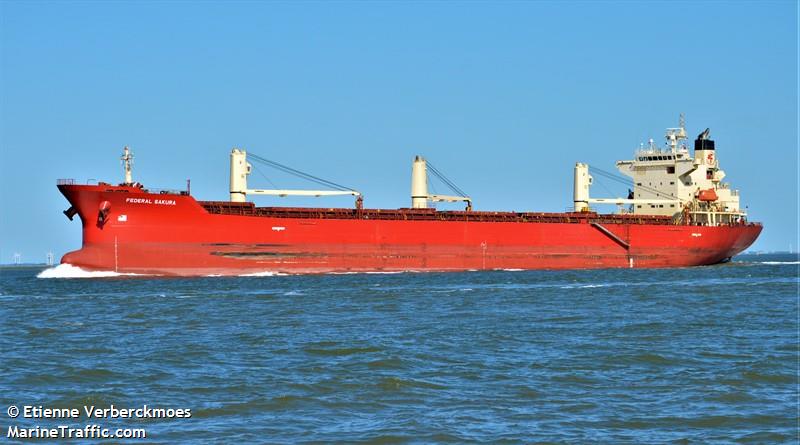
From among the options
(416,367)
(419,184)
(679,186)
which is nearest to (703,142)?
(679,186)

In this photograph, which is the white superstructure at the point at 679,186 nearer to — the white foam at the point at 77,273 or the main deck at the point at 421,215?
the main deck at the point at 421,215

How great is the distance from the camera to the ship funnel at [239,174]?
145 ft

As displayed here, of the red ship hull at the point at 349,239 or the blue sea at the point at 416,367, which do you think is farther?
the red ship hull at the point at 349,239

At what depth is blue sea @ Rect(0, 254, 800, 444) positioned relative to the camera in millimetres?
11039

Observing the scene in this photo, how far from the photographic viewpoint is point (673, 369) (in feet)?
47.2

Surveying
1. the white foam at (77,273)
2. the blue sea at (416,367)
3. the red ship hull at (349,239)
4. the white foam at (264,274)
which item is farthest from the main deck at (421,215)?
the blue sea at (416,367)

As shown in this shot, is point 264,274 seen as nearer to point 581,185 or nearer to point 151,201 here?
point 151,201

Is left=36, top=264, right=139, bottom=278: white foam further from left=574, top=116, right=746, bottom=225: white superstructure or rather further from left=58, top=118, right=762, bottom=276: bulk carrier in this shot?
left=574, top=116, right=746, bottom=225: white superstructure

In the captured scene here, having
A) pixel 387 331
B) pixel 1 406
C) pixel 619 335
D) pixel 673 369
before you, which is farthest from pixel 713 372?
pixel 1 406

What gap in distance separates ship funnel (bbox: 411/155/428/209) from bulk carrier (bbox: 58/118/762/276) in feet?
0.20

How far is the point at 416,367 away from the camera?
14.6 meters

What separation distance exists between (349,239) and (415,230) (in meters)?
3.34

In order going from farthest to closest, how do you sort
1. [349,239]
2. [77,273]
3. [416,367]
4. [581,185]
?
[581,185]
[349,239]
[77,273]
[416,367]

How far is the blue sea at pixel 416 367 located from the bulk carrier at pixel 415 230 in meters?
10.6
